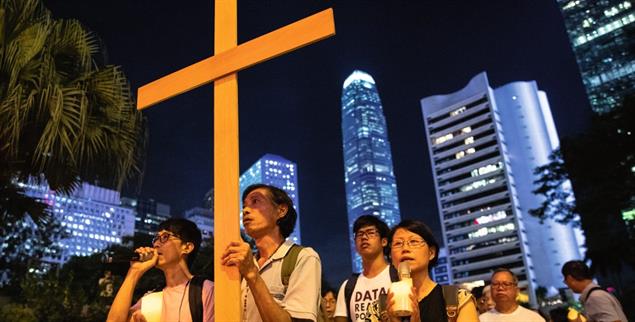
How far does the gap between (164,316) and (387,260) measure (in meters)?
2.00

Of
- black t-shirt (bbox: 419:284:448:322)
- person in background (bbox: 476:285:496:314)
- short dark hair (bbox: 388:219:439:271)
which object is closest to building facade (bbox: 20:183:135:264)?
person in background (bbox: 476:285:496:314)

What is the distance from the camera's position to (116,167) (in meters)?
Answer: 5.51

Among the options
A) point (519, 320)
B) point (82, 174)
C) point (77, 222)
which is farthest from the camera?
point (77, 222)

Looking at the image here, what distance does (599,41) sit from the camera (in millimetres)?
65250

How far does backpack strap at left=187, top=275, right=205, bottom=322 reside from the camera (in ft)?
8.81

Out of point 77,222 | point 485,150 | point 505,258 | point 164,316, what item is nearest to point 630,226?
point 164,316

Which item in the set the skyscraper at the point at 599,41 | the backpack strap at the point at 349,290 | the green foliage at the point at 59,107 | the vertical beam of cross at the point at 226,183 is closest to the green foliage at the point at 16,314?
the green foliage at the point at 59,107

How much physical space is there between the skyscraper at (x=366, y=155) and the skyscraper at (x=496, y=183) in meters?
68.6

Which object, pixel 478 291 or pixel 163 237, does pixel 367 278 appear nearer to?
pixel 163 237

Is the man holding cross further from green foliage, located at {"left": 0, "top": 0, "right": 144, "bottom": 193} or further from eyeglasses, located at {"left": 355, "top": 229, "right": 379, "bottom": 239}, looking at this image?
green foliage, located at {"left": 0, "top": 0, "right": 144, "bottom": 193}

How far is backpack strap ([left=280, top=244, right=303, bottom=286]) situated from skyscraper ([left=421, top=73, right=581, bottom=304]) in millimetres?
81518

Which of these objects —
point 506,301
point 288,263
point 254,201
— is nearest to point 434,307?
point 288,263

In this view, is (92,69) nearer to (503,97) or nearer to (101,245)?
(503,97)

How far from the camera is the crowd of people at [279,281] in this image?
6.56ft
